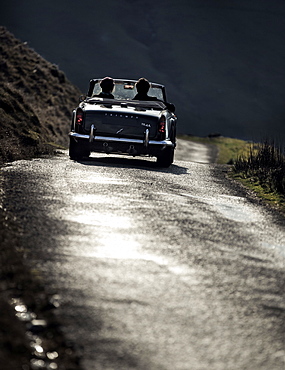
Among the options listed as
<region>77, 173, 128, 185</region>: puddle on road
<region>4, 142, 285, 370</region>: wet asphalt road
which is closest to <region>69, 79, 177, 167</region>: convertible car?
<region>77, 173, 128, 185</region>: puddle on road

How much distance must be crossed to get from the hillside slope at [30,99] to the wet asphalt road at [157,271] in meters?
6.40

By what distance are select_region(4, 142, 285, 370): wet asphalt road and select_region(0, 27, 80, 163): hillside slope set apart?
Result: 6396 millimetres

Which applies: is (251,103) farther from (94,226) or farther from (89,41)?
(94,226)

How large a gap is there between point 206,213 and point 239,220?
405 mm

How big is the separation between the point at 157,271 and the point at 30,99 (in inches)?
1231

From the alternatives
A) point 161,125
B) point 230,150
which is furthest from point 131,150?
point 230,150

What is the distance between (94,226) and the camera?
23.1ft

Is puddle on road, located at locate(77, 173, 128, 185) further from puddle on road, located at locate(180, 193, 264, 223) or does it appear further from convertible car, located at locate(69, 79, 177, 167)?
convertible car, located at locate(69, 79, 177, 167)

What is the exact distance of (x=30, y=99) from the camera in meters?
35.8

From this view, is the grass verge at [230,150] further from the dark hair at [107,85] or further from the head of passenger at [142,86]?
the dark hair at [107,85]

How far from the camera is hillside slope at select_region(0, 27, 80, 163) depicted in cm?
1695

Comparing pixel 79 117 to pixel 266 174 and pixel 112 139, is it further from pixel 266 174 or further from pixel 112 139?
pixel 266 174

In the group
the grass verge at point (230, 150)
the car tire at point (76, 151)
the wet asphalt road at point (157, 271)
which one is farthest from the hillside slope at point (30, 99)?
the wet asphalt road at point (157, 271)

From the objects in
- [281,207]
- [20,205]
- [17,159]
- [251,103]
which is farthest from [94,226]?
[251,103]
